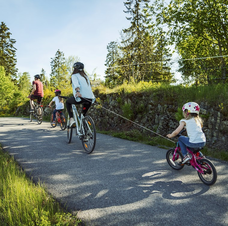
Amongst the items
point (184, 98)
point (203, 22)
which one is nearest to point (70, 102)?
point (184, 98)

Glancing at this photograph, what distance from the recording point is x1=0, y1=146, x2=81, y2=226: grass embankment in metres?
2.44

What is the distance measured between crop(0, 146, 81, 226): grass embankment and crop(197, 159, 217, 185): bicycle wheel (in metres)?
2.40

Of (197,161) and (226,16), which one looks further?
(226,16)

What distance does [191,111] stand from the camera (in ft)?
13.4

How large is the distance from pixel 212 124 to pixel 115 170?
13.5 ft

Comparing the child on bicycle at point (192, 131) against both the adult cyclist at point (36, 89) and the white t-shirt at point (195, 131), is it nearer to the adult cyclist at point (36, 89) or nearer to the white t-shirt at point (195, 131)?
the white t-shirt at point (195, 131)

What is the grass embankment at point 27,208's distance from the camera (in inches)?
96.2

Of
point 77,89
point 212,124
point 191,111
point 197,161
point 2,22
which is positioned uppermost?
point 2,22

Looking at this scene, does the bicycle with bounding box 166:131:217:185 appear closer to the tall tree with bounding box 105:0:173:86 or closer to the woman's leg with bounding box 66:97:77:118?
the woman's leg with bounding box 66:97:77:118

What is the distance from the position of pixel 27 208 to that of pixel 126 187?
162 cm

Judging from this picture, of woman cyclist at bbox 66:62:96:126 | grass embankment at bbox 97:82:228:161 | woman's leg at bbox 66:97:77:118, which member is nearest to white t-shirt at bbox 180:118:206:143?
grass embankment at bbox 97:82:228:161

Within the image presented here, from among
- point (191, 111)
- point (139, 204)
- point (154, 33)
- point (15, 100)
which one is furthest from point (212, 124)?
point (15, 100)

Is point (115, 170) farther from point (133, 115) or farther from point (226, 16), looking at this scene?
point (226, 16)

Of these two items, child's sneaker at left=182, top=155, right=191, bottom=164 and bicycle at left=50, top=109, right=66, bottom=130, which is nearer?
child's sneaker at left=182, top=155, right=191, bottom=164
